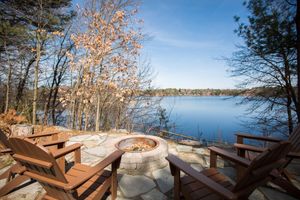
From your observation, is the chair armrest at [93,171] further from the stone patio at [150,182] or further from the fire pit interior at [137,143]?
the fire pit interior at [137,143]

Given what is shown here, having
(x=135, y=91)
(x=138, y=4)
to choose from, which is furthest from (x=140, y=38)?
(x=135, y=91)

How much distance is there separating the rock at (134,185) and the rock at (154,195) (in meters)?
0.07

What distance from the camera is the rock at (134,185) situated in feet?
7.11

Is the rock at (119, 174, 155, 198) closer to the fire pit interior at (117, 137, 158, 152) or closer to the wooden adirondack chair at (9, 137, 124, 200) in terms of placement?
the wooden adirondack chair at (9, 137, 124, 200)

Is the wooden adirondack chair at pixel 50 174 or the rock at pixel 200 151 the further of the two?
the rock at pixel 200 151

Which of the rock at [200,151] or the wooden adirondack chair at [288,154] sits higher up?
the wooden adirondack chair at [288,154]

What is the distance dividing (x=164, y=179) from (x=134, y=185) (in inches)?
17.9

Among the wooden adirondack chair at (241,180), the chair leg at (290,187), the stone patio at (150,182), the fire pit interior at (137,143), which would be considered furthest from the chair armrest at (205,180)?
the fire pit interior at (137,143)

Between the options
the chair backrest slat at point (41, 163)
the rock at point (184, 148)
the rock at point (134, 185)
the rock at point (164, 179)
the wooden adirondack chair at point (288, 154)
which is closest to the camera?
the chair backrest slat at point (41, 163)

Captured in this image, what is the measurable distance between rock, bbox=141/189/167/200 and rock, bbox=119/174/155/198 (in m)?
0.07

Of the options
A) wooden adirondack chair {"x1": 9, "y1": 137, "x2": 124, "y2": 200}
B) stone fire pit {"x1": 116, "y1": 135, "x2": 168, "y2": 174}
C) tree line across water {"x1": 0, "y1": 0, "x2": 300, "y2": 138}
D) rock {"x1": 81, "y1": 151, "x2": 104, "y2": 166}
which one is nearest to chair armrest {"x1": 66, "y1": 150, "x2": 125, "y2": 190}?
wooden adirondack chair {"x1": 9, "y1": 137, "x2": 124, "y2": 200}

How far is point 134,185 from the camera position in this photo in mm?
2316

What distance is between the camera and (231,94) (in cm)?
746

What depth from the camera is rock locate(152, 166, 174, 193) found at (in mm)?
2278
